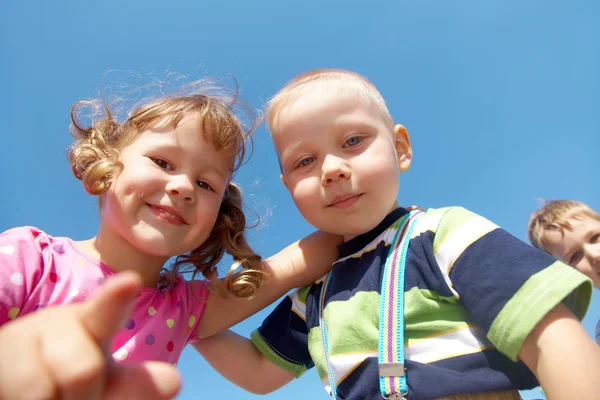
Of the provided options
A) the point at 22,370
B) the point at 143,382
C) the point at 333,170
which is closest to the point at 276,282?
the point at 333,170

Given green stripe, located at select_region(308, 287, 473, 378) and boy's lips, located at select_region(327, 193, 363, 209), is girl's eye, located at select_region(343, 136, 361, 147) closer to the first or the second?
boy's lips, located at select_region(327, 193, 363, 209)

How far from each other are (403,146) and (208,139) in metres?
1.10

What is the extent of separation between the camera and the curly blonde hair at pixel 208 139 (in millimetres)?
2125

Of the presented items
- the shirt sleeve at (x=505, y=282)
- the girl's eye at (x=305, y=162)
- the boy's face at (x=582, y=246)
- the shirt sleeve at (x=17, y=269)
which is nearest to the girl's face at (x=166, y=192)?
the shirt sleeve at (x=17, y=269)

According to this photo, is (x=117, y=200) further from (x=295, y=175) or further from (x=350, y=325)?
(x=350, y=325)

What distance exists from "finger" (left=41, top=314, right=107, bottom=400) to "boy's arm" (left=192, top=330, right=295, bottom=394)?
158cm

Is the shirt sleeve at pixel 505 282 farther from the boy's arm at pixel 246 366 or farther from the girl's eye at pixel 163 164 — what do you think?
the girl's eye at pixel 163 164

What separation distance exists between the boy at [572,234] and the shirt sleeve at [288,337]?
3195 millimetres

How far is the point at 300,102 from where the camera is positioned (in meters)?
2.02

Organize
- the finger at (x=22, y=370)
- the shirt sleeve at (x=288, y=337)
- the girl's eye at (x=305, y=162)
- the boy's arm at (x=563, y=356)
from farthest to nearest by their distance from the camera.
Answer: the shirt sleeve at (x=288, y=337)
the girl's eye at (x=305, y=162)
the boy's arm at (x=563, y=356)
the finger at (x=22, y=370)

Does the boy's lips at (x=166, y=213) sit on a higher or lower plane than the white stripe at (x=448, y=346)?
higher

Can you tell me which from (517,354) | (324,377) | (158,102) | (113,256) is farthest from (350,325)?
(158,102)

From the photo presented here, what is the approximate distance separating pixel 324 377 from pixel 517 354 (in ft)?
2.85

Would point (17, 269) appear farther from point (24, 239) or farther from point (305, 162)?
point (305, 162)
